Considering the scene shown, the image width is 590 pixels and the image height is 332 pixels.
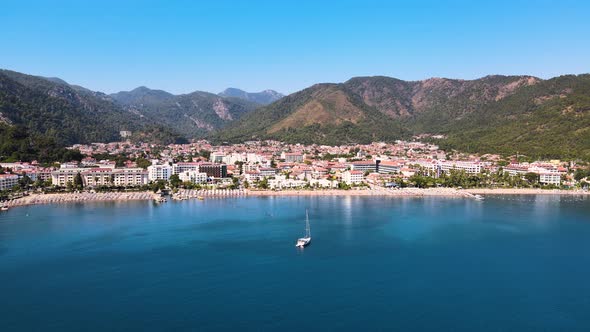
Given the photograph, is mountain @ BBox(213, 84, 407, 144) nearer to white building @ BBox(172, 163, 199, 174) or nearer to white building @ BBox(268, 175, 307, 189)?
white building @ BBox(172, 163, 199, 174)

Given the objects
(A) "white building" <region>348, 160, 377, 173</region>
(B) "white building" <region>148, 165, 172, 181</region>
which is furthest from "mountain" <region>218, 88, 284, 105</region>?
(B) "white building" <region>148, 165, 172, 181</region>

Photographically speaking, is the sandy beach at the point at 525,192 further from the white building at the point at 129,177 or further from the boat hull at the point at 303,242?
the white building at the point at 129,177

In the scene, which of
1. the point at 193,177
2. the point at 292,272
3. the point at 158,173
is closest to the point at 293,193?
the point at 193,177

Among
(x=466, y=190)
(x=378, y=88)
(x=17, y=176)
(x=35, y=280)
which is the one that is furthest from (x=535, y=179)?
(x=378, y=88)

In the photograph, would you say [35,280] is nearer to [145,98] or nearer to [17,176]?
[17,176]

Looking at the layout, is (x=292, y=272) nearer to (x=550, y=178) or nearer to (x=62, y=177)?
(x=62, y=177)

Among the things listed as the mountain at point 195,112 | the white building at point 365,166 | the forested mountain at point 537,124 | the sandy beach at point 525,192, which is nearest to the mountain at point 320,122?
the forested mountain at point 537,124
